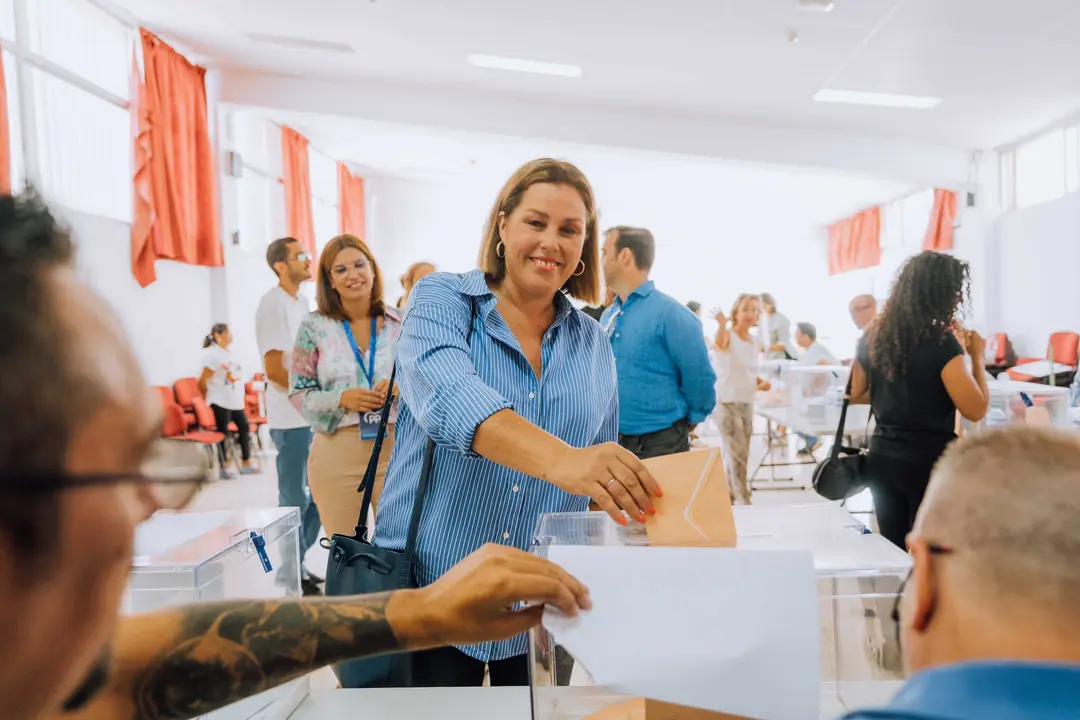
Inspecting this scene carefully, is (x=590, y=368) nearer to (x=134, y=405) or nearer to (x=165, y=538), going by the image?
(x=165, y=538)

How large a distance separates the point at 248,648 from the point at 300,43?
6595 mm

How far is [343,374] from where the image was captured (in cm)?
240

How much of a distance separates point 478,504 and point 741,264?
1455 centimetres

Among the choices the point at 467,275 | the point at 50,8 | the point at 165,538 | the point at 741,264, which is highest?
the point at 50,8

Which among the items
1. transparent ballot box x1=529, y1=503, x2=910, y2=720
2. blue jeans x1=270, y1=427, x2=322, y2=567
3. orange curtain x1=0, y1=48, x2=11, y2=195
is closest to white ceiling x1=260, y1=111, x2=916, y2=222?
orange curtain x1=0, y1=48, x2=11, y2=195

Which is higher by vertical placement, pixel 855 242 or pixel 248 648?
pixel 855 242

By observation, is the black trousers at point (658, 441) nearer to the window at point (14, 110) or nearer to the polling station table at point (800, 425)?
the polling station table at point (800, 425)

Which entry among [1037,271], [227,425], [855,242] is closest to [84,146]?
[227,425]

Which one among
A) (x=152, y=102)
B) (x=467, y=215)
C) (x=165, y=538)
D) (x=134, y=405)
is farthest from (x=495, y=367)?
(x=467, y=215)

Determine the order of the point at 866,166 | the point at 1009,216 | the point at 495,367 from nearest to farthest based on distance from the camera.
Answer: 1. the point at 495,367
2. the point at 866,166
3. the point at 1009,216

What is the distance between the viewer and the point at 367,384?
7.98ft

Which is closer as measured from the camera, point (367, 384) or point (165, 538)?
point (165, 538)

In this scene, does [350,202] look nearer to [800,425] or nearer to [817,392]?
[817,392]

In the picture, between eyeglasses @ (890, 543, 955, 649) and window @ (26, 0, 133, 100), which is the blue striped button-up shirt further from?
window @ (26, 0, 133, 100)
